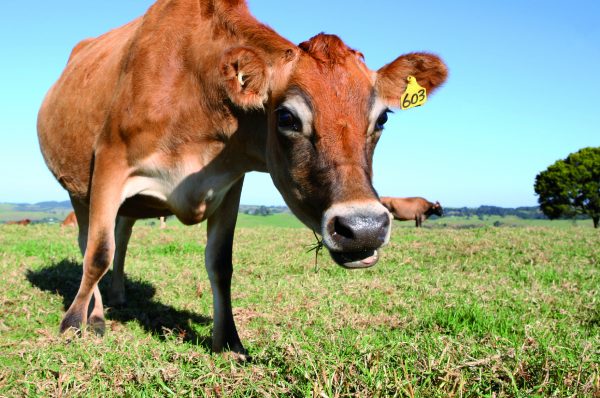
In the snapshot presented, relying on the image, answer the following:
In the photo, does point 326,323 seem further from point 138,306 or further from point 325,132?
point 138,306

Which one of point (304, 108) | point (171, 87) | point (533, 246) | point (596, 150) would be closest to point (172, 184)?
point (171, 87)

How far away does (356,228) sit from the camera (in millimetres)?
3258

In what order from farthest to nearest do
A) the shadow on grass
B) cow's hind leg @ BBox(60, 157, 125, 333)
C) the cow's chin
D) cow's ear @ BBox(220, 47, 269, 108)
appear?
1. the shadow on grass
2. cow's hind leg @ BBox(60, 157, 125, 333)
3. cow's ear @ BBox(220, 47, 269, 108)
4. the cow's chin

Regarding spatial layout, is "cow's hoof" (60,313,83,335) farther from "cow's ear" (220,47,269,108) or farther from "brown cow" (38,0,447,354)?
"cow's ear" (220,47,269,108)

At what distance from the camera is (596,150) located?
163ft

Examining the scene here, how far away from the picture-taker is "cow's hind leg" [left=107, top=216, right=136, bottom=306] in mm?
6836

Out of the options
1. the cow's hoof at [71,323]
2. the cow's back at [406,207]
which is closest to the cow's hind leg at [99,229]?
the cow's hoof at [71,323]

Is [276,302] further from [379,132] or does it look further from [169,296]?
[379,132]

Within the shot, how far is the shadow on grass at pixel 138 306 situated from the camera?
543 centimetres

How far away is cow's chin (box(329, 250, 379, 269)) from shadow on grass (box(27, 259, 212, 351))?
178cm

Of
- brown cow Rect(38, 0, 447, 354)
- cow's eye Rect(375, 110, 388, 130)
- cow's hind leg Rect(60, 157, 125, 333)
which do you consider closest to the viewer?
brown cow Rect(38, 0, 447, 354)

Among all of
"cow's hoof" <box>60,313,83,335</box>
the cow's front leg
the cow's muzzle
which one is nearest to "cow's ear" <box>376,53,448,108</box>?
the cow's muzzle

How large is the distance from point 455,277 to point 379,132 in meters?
4.12

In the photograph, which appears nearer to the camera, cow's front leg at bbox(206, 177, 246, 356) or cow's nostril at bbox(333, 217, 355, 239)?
cow's nostril at bbox(333, 217, 355, 239)
